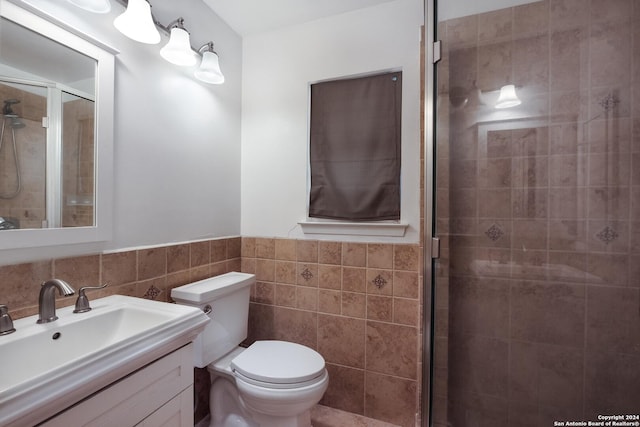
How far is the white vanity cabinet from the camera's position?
2.28 ft

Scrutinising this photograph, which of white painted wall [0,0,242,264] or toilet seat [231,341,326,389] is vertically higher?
white painted wall [0,0,242,264]

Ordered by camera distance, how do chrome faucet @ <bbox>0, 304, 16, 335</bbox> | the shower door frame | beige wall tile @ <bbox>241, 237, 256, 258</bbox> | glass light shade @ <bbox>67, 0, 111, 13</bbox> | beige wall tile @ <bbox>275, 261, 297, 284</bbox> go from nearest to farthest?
chrome faucet @ <bbox>0, 304, 16, 335</bbox> < glass light shade @ <bbox>67, 0, 111, 13</bbox> < the shower door frame < beige wall tile @ <bbox>275, 261, 297, 284</bbox> < beige wall tile @ <bbox>241, 237, 256, 258</bbox>

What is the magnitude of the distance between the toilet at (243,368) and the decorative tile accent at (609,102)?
5.16 feet

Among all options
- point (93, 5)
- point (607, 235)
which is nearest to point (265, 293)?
point (93, 5)

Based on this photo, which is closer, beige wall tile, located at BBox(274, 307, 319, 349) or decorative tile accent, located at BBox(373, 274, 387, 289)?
decorative tile accent, located at BBox(373, 274, 387, 289)

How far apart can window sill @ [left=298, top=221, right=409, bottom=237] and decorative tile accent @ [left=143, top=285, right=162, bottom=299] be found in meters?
0.84

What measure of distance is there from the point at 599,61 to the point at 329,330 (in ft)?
5.79

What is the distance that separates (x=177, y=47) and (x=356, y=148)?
1025 millimetres

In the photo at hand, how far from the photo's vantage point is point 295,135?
1812 millimetres

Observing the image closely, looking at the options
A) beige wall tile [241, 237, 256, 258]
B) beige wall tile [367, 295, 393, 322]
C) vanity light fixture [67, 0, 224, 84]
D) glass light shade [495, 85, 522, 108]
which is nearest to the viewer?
vanity light fixture [67, 0, 224, 84]

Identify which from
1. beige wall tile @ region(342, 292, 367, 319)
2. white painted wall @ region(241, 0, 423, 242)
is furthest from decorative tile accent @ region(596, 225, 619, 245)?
beige wall tile @ region(342, 292, 367, 319)

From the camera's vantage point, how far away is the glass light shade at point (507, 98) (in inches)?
47.8

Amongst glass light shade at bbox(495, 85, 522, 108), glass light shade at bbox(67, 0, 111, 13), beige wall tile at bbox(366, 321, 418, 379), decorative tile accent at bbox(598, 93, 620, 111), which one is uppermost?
glass light shade at bbox(67, 0, 111, 13)

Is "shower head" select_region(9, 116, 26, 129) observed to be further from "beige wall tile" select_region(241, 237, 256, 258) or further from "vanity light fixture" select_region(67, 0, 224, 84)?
"beige wall tile" select_region(241, 237, 256, 258)
